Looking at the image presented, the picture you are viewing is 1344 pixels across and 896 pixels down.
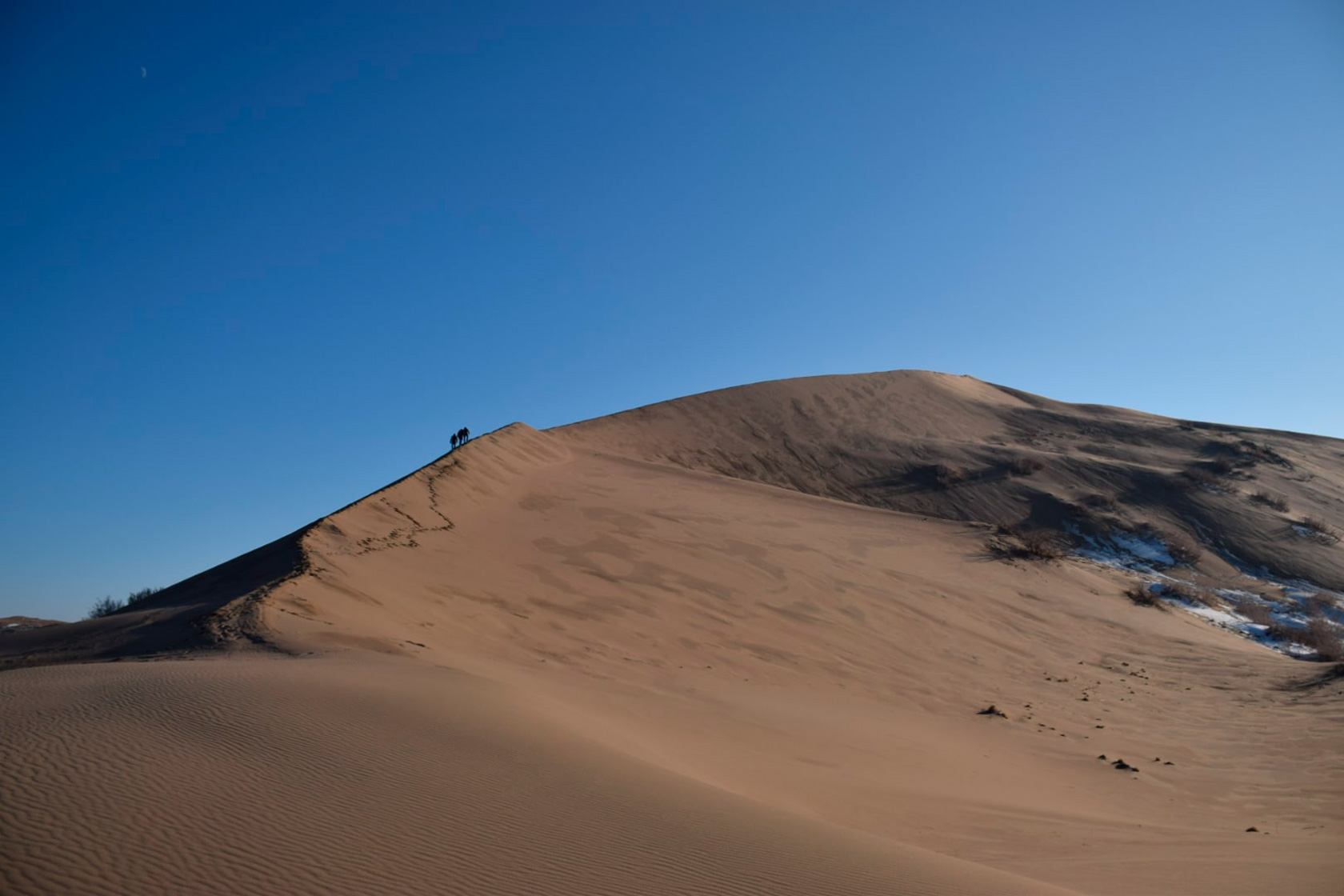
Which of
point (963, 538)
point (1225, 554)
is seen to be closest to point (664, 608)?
point (963, 538)

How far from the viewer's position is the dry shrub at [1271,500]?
1014 inches

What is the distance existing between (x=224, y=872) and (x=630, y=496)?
54.8 ft

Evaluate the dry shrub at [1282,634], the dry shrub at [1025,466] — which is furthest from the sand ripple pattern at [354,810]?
the dry shrub at [1025,466]

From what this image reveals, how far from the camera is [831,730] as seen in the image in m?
8.66

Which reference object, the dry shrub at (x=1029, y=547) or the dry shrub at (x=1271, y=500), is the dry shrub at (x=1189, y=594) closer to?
the dry shrub at (x=1029, y=547)

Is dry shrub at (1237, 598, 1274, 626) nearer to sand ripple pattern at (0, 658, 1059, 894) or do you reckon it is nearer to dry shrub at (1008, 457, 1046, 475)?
dry shrub at (1008, 457, 1046, 475)

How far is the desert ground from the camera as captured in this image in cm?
402

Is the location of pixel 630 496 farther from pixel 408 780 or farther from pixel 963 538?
pixel 408 780

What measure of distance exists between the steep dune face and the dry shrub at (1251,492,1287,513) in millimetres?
111

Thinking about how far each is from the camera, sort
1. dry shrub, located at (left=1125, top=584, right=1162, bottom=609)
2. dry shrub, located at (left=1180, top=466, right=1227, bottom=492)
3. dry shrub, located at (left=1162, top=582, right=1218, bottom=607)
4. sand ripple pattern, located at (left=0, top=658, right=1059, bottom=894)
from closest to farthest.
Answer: sand ripple pattern, located at (left=0, top=658, right=1059, bottom=894), dry shrub, located at (left=1125, top=584, right=1162, bottom=609), dry shrub, located at (left=1162, top=582, right=1218, bottom=607), dry shrub, located at (left=1180, top=466, right=1227, bottom=492)

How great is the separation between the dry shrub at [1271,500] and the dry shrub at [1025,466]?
261 inches

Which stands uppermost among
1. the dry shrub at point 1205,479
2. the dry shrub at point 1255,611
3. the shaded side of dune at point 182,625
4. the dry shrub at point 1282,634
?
the dry shrub at point 1205,479

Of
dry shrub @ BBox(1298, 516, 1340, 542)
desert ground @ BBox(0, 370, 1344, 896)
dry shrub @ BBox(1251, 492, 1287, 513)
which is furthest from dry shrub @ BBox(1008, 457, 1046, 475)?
dry shrub @ BBox(1298, 516, 1340, 542)

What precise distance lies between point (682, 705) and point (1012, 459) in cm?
2443
